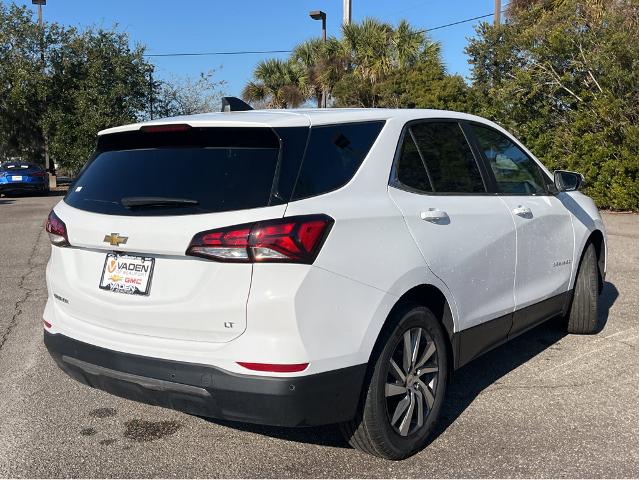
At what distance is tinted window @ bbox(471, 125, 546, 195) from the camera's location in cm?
431

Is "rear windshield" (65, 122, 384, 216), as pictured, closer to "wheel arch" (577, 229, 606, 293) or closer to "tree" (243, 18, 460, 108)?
"wheel arch" (577, 229, 606, 293)

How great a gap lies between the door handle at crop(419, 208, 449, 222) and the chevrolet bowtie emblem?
1.46 metres

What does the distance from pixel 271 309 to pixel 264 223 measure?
1.16 ft

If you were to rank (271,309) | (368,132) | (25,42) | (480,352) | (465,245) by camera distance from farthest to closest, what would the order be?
(25,42) → (480,352) → (465,245) → (368,132) → (271,309)

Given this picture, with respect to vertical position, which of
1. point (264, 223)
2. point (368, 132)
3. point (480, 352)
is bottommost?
point (480, 352)

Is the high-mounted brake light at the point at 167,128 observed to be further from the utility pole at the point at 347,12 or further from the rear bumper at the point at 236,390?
the utility pole at the point at 347,12

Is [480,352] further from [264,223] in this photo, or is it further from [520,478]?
[264,223]

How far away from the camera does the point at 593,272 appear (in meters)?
5.39

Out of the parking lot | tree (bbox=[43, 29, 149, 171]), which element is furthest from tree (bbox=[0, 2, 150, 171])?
the parking lot

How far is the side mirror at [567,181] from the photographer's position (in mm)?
4820

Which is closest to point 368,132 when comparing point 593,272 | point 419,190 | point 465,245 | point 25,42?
point 419,190

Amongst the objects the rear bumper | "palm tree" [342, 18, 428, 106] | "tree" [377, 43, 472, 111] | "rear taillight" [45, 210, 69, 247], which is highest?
"palm tree" [342, 18, 428, 106]

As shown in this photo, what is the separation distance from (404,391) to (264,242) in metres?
1.14

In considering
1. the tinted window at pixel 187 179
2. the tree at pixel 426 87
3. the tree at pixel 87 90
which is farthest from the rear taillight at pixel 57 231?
the tree at pixel 87 90
